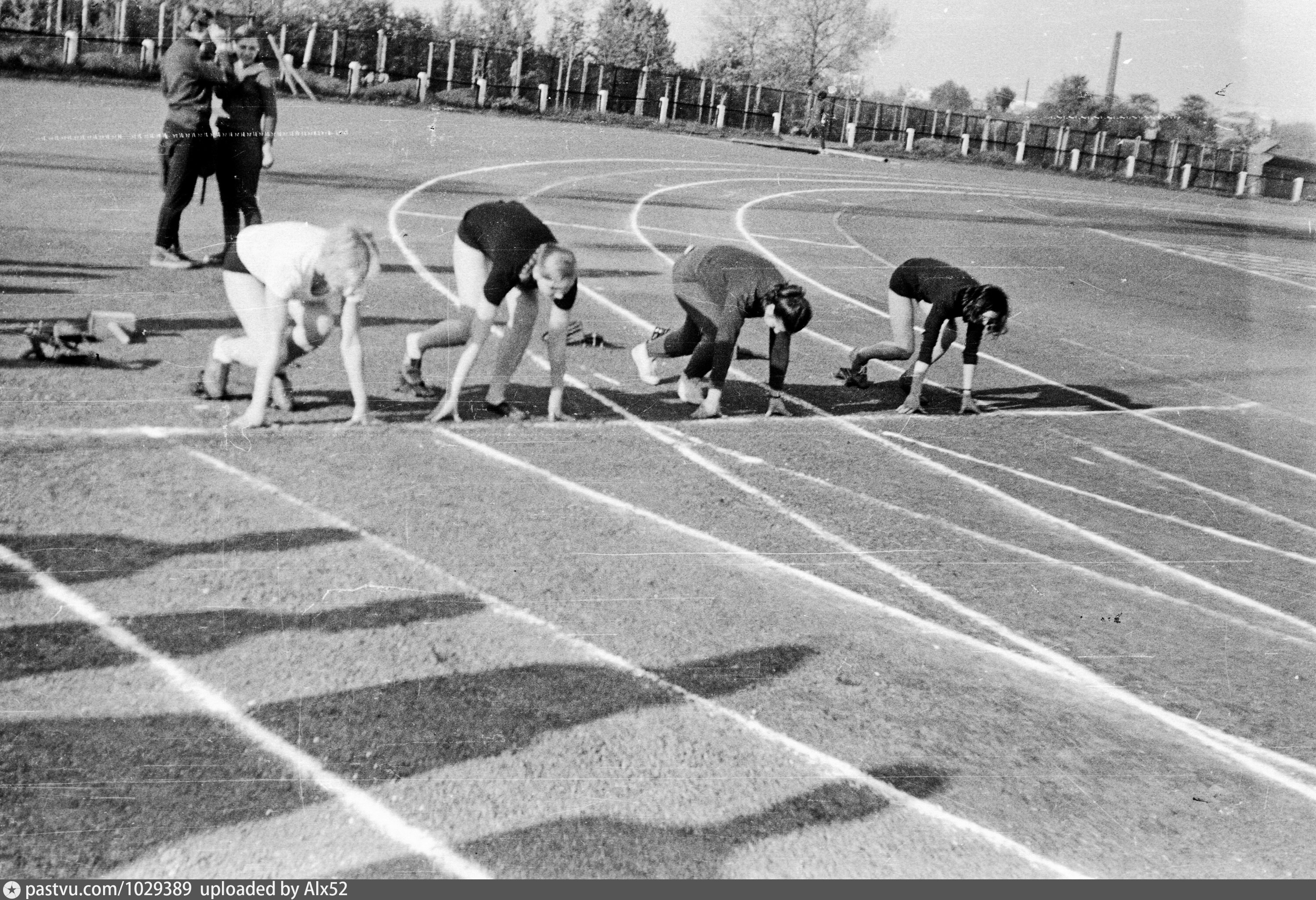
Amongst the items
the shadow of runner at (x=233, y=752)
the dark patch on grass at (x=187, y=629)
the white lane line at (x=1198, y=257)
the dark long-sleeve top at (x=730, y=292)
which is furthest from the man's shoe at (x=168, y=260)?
the white lane line at (x=1198, y=257)

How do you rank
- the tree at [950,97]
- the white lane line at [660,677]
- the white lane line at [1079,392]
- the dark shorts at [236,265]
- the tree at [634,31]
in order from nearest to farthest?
the white lane line at [660,677], the dark shorts at [236,265], the white lane line at [1079,392], the tree at [634,31], the tree at [950,97]

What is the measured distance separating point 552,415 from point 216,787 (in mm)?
3737

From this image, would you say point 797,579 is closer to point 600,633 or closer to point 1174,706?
point 600,633

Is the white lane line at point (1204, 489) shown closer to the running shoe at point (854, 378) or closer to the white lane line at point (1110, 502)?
the white lane line at point (1110, 502)

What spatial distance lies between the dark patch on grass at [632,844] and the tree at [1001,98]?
923 centimetres

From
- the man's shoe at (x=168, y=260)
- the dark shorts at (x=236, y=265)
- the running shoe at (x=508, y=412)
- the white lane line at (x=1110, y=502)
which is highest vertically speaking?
the dark shorts at (x=236, y=265)

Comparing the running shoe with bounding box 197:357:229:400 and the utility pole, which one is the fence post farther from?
the utility pole

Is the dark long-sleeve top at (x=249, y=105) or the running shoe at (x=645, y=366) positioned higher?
the dark long-sleeve top at (x=249, y=105)

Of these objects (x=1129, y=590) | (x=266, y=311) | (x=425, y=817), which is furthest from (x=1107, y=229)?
(x=425, y=817)

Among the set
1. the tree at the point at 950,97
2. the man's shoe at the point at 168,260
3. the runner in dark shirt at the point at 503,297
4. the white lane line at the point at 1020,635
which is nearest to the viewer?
the white lane line at the point at 1020,635

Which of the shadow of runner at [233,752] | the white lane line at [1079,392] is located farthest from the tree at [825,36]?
the shadow of runner at [233,752]

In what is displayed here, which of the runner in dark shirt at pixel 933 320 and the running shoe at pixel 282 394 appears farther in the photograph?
the runner in dark shirt at pixel 933 320

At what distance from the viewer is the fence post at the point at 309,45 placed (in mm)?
8906

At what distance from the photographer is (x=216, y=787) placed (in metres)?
3.90
